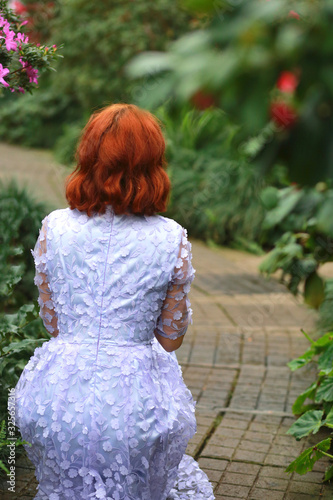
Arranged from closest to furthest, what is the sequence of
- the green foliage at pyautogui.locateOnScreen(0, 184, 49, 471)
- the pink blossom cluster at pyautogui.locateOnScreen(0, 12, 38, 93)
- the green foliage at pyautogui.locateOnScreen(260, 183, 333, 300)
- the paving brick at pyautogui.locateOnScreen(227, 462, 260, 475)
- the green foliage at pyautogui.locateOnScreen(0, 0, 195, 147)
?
the pink blossom cluster at pyautogui.locateOnScreen(0, 12, 38, 93), the green foliage at pyautogui.locateOnScreen(260, 183, 333, 300), the paving brick at pyautogui.locateOnScreen(227, 462, 260, 475), the green foliage at pyautogui.locateOnScreen(0, 184, 49, 471), the green foliage at pyautogui.locateOnScreen(0, 0, 195, 147)

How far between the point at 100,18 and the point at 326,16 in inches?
460

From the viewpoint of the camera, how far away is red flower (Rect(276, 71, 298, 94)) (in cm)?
89

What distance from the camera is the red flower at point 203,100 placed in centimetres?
89

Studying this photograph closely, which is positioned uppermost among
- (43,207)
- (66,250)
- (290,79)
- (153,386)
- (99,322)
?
(290,79)

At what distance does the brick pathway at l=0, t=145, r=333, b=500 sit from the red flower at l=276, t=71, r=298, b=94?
2.45 m

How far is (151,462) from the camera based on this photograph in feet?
8.39

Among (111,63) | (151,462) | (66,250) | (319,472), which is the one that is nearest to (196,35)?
(66,250)

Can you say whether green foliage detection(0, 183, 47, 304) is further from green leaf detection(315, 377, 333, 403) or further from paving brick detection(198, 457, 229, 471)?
green leaf detection(315, 377, 333, 403)

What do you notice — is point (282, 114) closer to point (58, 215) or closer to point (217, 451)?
point (58, 215)

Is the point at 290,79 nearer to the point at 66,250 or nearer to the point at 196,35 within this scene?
the point at 196,35

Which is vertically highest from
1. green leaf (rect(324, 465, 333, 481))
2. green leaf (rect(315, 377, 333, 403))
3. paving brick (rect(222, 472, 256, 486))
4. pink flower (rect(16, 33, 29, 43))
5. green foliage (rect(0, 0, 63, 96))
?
pink flower (rect(16, 33, 29, 43))

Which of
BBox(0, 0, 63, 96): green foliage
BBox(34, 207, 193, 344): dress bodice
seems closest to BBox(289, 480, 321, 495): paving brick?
BBox(34, 207, 193, 344): dress bodice

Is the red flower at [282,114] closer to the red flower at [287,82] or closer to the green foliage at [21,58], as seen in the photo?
the red flower at [287,82]

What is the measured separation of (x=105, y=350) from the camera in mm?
2443
